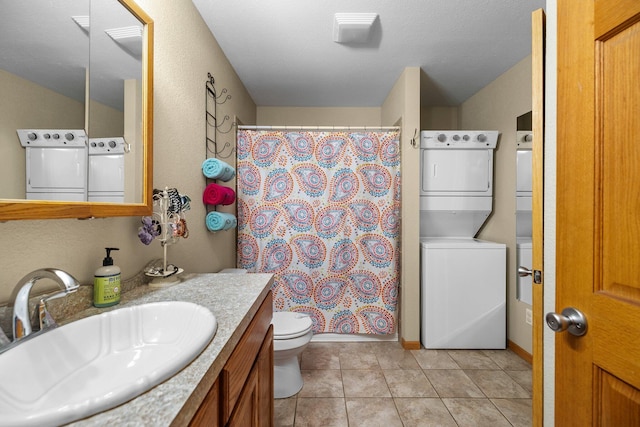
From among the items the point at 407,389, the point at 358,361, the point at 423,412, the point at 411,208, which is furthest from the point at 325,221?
the point at 423,412

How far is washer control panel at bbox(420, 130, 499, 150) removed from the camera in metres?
2.51

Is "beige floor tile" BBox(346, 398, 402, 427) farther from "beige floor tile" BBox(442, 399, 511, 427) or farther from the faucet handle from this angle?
the faucet handle

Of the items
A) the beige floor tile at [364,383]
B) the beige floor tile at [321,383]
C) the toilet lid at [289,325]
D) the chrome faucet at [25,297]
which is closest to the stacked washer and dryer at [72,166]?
the chrome faucet at [25,297]

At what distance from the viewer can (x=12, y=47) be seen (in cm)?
68

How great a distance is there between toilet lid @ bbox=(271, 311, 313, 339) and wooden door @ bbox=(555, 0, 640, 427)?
1.30 metres

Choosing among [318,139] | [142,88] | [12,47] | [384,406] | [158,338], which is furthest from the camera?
[318,139]

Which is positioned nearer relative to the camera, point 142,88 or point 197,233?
point 142,88

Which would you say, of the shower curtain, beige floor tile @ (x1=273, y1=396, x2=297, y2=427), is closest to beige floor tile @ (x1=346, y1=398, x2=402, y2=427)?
beige floor tile @ (x1=273, y1=396, x2=297, y2=427)

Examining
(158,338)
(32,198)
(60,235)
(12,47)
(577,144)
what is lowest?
(158,338)

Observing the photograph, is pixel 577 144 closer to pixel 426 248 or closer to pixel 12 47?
pixel 12 47

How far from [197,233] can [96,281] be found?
0.90 m

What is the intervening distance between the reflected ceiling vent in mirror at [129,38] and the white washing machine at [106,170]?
36cm

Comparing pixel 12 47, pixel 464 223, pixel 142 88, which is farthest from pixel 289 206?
pixel 12 47

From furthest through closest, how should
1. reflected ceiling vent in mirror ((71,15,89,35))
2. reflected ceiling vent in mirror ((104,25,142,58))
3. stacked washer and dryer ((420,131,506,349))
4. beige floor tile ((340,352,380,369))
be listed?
stacked washer and dryer ((420,131,506,349)) < beige floor tile ((340,352,380,369)) < reflected ceiling vent in mirror ((104,25,142,58)) < reflected ceiling vent in mirror ((71,15,89,35))
